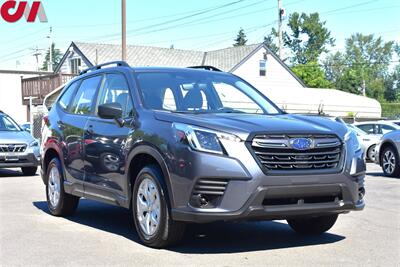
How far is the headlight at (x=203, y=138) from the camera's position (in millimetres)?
5496

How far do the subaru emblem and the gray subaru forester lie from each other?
0.01m

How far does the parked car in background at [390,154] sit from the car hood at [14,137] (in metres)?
8.14

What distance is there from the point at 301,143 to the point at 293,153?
13 centimetres

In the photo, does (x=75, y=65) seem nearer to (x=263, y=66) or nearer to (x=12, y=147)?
(x=263, y=66)

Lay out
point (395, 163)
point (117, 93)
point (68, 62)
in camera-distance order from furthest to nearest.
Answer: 1. point (68, 62)
2. point (395, 163)
3. point (117, 93)

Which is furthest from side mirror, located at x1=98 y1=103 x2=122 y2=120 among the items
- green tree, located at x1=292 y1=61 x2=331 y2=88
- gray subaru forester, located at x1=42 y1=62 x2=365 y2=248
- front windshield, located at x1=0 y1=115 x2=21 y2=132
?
green tree, located at x1=292 y1=61 x2=331 y2=88

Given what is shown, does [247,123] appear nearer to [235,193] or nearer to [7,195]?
[235,193]

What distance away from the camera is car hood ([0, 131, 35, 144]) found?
48.2 feet

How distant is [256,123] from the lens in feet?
19.1

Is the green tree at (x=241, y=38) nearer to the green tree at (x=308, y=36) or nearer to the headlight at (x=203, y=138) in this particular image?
the green tree at (x=308, y=36)

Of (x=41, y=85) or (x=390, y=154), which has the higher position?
(x=41, y=85)

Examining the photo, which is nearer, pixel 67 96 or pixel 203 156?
pixel 203 156

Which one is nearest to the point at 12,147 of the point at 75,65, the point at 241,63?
the point at 241,63

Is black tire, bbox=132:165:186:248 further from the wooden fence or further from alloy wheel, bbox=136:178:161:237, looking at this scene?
the wooden fence
